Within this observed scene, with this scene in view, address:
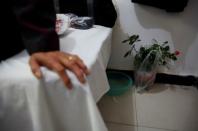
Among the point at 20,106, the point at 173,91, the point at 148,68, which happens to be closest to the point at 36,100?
the point at 20,106

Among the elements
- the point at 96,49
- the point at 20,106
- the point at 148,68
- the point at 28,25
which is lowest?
the point at 148,68

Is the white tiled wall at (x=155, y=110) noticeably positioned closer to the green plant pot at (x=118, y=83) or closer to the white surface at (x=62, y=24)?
the green plant pot at (x=118, y=83)

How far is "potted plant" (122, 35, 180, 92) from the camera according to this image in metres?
1.61

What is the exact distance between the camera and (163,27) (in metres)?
1.65

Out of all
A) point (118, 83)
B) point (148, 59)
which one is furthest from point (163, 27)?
point (118, 83)

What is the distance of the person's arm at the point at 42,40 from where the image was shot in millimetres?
804

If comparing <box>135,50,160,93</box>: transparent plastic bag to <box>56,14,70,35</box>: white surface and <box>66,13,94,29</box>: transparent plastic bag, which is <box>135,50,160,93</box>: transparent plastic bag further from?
<box>56,14,70,35</box>: white surface

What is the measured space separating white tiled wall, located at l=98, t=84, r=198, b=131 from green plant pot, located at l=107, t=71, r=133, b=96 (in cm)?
4

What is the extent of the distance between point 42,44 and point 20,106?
26 cm

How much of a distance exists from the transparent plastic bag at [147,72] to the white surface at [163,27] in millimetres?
172

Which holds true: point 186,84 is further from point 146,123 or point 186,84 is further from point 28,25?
point 28,25

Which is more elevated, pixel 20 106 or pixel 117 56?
pixel 20 106

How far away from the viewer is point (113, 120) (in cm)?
145

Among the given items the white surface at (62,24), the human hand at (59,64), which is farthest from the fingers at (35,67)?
the white surface at (62,24)
